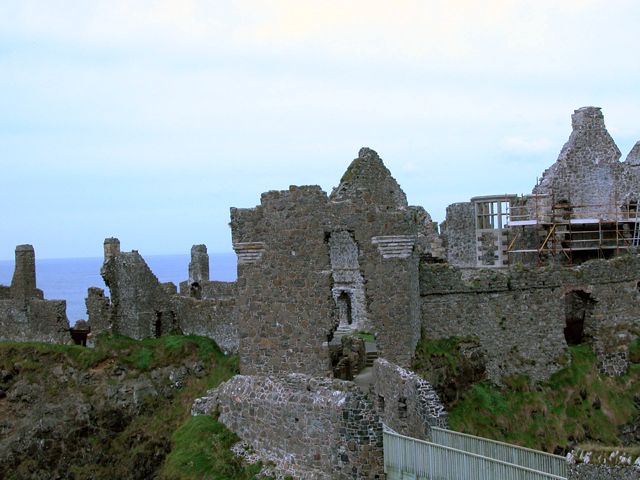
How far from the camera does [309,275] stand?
17.6m

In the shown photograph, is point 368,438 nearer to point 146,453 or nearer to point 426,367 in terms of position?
point 426,367

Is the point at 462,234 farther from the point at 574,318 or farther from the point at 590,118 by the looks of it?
the point at 590,118

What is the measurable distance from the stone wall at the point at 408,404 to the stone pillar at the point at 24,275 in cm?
1995

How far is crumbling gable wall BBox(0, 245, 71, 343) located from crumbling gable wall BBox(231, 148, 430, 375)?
12.2 metres

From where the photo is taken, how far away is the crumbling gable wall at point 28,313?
1099 inches

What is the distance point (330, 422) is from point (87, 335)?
14495 millimetres

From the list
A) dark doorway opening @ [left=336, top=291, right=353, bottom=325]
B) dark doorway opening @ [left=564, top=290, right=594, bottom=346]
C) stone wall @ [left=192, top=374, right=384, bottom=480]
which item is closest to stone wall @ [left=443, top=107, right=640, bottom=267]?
dark doorway opening @ [left=564, top=290, right=594, bottom=346]

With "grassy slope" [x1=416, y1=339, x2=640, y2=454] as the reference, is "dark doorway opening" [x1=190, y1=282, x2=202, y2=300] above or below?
above

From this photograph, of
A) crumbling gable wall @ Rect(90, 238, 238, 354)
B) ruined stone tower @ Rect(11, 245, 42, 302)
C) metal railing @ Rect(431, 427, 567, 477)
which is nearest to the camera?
metal railing @ Rect(431, 427, 567, 477)

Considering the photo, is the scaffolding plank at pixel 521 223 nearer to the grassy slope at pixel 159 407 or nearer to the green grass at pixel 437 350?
the green grass at pixel 437 350

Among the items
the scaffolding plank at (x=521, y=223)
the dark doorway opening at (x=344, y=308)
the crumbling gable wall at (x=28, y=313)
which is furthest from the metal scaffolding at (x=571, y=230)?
the crumbling gable wall at (x=28, y=313)

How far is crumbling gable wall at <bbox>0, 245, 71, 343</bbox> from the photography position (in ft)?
91.6

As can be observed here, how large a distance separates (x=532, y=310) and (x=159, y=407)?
12.1 meters

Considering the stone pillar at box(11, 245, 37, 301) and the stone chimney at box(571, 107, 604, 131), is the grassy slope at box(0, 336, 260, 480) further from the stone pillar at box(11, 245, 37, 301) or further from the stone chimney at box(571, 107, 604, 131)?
the stone chimney at box(571, 107, 604, 131)
